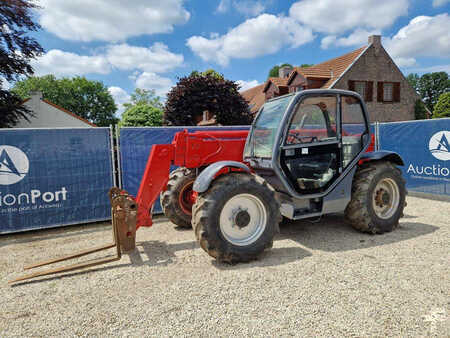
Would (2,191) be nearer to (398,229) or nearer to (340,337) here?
(340,337)

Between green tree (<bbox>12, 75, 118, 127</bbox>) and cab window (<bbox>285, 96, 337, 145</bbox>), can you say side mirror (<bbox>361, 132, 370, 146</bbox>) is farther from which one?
green tree (<bbox>12, 75, 118, 127</bbox>)

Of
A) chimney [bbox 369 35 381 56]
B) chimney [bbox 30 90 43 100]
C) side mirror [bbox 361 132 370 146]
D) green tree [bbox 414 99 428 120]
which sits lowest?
side mirror [bbox 361 132 370 146]

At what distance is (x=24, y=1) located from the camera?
14.7m

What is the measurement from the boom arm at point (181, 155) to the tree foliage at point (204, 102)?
1115cm

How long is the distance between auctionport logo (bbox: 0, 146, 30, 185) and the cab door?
4.81 meters

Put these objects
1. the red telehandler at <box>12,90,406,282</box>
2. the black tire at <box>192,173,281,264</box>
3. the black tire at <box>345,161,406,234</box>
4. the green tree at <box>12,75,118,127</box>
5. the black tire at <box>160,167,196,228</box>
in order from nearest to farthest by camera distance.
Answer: the black tire at <box>192,173,281,264</box>, the red telehandler at <box>12,90,406,282</box>, the black tire at <box>345,161,406,234</box>, the black tire at <box>160,167,196,228</box>, the green tree at <box>12,75,118,127</box>

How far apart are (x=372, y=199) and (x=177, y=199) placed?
126 inches

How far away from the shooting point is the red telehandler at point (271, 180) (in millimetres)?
3678

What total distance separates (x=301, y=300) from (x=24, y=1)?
18761 mm

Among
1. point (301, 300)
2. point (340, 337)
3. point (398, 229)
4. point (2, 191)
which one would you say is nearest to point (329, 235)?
point (398, 229)

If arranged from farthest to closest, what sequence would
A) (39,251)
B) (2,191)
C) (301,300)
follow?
(2,191)
(39,251)
(301,300)

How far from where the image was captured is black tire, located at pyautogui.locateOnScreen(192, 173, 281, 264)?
3.50 meters

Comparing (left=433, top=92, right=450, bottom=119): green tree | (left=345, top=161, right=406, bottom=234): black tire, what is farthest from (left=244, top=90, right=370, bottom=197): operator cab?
(left=433, top=92, right=450, bottom=119): green tree

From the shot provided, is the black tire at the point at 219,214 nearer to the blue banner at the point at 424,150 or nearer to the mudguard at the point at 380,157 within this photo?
the mudguard at the point at 380,157
